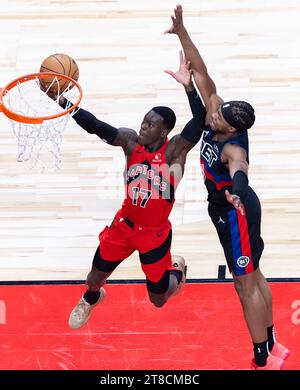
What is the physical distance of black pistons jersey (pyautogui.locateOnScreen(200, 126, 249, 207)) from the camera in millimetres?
7082

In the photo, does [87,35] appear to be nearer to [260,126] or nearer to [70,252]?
[260,126]

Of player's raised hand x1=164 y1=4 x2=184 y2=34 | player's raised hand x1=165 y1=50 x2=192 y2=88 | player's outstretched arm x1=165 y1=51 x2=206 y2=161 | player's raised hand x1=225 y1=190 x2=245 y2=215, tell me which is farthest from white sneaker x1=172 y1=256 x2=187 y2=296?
player's raised hand x1=164 y1=4 x2=184 y2=34

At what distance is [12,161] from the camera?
9086 mm

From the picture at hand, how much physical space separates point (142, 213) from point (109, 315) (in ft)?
3.34

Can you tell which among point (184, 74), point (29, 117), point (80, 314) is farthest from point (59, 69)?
point (80, 314)

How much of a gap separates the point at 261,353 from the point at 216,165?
145 cm

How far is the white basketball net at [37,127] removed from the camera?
7816 mm

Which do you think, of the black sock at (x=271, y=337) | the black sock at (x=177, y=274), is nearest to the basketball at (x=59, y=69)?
the black sock at (x=177, y=274)

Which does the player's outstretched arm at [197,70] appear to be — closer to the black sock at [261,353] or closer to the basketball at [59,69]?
the basketball at [59,69]

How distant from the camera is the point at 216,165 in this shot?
23.4ft

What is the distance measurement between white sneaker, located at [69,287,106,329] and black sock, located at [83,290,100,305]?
0.03m

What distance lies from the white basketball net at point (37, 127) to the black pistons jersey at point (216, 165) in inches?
46.0

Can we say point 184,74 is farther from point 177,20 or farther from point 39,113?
point 39,113

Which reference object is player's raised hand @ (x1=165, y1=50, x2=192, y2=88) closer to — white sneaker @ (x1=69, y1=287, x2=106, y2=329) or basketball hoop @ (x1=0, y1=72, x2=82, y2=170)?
basketball hoop @ (x1=0, y1=72, x2=82, y2=170)
